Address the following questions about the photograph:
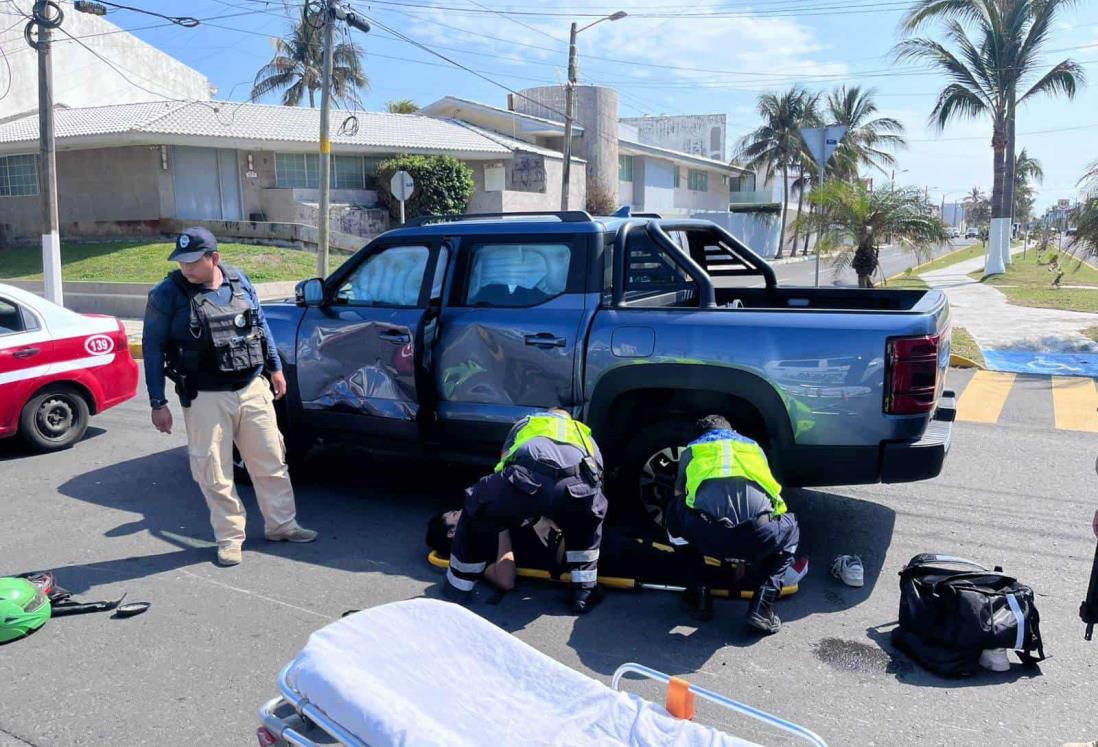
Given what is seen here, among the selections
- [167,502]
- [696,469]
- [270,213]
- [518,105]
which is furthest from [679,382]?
[518,105]

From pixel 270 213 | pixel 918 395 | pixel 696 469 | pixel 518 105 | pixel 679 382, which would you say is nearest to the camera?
pixel 696 469

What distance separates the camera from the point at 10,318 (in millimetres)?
6934

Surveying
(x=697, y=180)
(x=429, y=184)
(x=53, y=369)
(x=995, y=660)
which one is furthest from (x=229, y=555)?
(x=697, y=180)

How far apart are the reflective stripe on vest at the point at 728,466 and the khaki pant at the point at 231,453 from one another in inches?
96.5

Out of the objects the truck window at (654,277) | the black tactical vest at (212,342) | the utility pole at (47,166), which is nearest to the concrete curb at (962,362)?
the truck window at (654,277)

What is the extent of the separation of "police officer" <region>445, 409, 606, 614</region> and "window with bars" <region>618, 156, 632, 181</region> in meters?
38.1

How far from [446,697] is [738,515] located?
6.44 feet

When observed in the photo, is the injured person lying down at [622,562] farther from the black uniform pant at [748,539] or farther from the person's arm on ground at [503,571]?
the black uniform pant at [748,539]

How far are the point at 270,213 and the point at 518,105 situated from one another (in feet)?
61.3

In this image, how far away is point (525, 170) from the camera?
107 ft

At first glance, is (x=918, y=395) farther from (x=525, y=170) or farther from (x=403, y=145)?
(x=525, y=170)

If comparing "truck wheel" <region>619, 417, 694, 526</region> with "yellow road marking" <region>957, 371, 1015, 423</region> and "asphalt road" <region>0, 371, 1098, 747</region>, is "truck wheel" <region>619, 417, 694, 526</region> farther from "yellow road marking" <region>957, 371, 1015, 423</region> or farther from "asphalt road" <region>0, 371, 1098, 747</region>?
"yellow road marking" <region>957, 371, 1015, 423</region>

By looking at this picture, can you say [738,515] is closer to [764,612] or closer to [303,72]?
[764,612]

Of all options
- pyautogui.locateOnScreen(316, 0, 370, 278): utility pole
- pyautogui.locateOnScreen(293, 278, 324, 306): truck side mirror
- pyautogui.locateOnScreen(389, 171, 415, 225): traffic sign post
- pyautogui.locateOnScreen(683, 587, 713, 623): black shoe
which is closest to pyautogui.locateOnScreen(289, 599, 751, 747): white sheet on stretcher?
pyautogui.locateOnScreen(683, 587, 713, 623): black shoe
